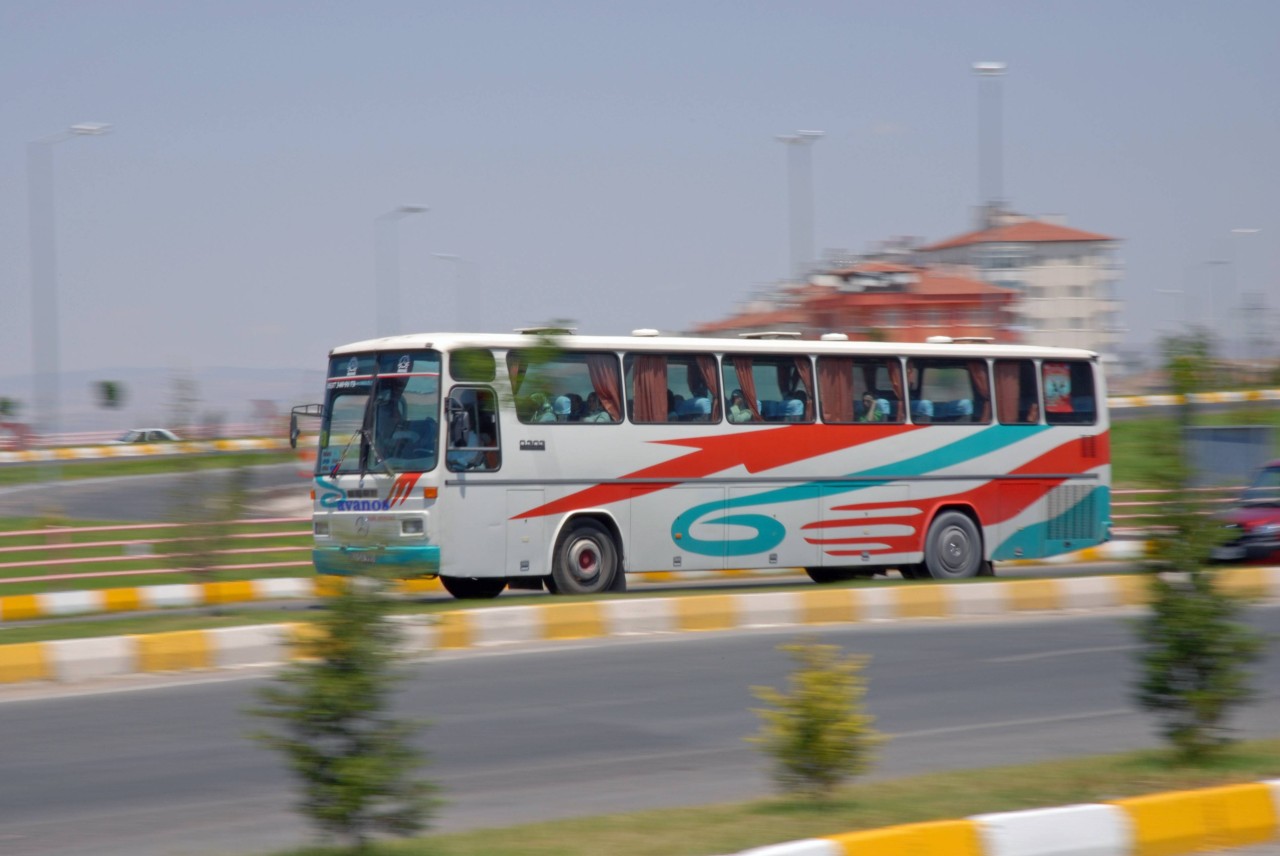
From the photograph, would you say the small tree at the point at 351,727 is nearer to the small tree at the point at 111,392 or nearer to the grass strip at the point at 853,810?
the grass strip at the point at 853,810

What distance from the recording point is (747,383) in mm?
18203

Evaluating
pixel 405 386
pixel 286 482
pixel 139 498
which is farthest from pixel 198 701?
pixel 286 482

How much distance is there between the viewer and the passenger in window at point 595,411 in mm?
17094

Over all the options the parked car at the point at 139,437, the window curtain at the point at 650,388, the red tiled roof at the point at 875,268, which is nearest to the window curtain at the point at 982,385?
the window curtain at the point at 650,388

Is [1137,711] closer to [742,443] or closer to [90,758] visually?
[90,758]

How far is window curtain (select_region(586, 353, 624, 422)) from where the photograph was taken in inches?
677

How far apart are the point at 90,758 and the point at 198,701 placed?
7.41ft

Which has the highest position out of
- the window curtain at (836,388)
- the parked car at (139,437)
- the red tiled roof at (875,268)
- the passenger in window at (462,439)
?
the red tiled roof at (875,268)

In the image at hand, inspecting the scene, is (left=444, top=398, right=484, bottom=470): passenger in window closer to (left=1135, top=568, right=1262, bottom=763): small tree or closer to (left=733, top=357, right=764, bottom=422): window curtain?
(left=733, top=357, right=764, bottom=422): window curtain

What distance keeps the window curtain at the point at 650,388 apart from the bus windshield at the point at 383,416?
2609mm

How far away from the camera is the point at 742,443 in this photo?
18000mm

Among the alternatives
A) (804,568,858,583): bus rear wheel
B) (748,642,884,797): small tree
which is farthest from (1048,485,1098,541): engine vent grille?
(748,642,884,797): small tree

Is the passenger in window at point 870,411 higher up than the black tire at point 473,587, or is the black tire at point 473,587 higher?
the passenger in window at point 870,411

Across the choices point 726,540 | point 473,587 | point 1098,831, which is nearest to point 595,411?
point 726,540
